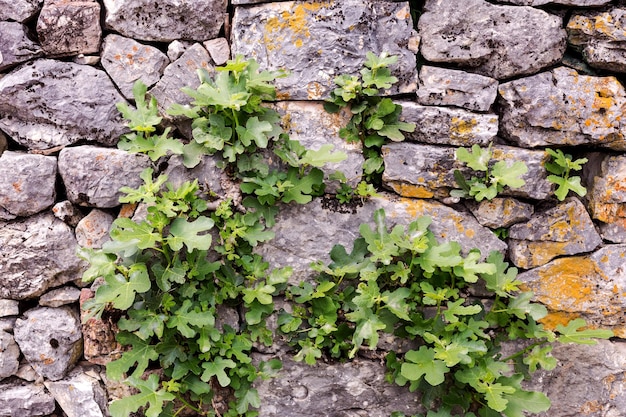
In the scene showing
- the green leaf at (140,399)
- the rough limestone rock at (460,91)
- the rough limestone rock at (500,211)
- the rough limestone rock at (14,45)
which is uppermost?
the rough limestone rock at (14,45)

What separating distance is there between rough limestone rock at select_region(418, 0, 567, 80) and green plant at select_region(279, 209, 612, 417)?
33.9 inches

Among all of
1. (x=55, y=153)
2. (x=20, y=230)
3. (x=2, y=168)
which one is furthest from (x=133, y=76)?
(x=20, y=230)

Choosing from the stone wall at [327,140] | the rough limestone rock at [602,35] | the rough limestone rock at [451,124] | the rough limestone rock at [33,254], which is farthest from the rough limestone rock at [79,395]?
the rough limestone rock at [602,35]

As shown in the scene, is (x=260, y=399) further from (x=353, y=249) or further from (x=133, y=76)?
(x=133, y=76)

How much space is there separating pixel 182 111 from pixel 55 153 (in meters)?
0.69

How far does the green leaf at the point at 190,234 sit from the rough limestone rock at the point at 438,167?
926 mm

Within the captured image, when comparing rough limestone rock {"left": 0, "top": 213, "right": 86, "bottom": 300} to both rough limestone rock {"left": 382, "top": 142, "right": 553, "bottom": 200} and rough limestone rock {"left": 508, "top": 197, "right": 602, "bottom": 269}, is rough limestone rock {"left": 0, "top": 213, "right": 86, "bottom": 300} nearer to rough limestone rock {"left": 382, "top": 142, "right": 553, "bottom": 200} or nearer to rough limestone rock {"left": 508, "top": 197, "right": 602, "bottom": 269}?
rough limestone rock {"left": 382, "top": 142, "right": 553, "bottom": 200}

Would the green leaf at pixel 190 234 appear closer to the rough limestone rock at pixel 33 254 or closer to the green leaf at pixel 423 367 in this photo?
the rough limestone rock at pixel 33 254

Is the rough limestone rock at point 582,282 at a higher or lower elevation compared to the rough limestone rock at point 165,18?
lower

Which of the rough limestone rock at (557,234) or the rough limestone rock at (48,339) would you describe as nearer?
the rough limestone rock at (48,339)

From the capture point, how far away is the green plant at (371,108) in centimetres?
249

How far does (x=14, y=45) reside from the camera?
2.49 m

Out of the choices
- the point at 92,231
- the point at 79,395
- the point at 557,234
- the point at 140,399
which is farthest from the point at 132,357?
the point at 557,234

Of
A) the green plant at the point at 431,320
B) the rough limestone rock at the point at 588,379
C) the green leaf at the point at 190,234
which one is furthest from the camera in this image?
the rough limestone rock at the point at 588,379
